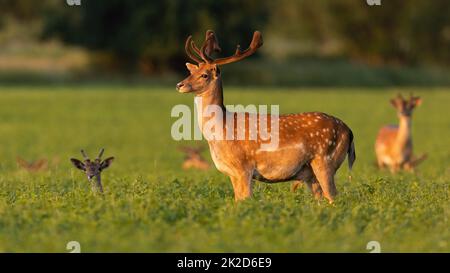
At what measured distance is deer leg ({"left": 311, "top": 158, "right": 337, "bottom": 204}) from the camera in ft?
39.9

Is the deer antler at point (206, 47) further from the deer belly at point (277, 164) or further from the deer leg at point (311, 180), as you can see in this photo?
the deer leg at point (311, 180)

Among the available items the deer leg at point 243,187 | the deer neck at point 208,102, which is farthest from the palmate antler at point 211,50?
the deer leg at point 243,187

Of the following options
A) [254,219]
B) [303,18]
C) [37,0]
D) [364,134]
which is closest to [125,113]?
[364,134]

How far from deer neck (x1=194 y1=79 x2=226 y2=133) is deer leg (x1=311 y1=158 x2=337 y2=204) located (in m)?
1.30

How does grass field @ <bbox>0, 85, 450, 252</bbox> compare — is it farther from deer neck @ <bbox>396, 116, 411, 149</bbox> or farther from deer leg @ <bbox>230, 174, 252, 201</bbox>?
deer neck @ <bbox>396, 116, 411, 149</bbox>

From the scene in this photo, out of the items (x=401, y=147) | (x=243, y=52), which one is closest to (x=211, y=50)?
(x=243, y=52)

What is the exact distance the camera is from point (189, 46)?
13.2 meters

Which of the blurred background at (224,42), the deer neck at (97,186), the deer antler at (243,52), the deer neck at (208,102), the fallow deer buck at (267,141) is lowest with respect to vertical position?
the deer neck at (97,186)

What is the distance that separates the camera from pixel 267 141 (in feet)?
39.7

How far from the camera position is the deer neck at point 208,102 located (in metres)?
12.4

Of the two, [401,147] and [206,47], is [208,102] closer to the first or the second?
[206,47]

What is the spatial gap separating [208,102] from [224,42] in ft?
174

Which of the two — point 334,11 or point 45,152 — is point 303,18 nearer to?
point 334,11
